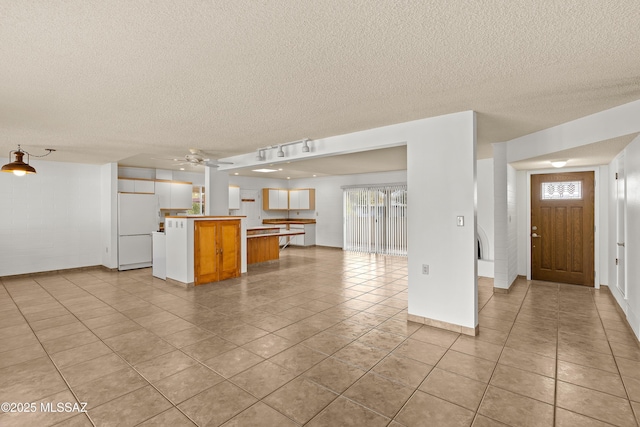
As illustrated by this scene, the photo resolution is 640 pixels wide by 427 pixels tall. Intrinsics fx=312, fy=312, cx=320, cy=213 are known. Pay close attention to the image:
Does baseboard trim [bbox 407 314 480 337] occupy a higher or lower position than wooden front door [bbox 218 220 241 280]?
lower

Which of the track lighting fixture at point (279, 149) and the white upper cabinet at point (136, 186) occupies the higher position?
the track lighting fixture at point (279, 149)

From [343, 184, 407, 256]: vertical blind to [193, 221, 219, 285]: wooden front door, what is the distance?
5.26 meters

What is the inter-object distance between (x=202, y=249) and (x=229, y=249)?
2.06 feet

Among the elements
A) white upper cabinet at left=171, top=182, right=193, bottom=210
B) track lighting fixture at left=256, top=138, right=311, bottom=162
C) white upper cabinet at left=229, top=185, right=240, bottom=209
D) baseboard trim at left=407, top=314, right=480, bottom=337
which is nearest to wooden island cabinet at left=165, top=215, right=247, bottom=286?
track lighting fixture at left=256, top=138, right=311, bottom=162

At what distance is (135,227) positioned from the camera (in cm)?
758

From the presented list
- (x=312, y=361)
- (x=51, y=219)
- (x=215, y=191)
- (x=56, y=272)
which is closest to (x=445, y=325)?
(x=312, y=361)

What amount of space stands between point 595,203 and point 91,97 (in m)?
7.60

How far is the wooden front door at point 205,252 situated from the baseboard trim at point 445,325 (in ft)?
12.8

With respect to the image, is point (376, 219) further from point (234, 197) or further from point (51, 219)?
point (51, 219)

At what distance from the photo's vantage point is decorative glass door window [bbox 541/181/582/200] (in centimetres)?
570

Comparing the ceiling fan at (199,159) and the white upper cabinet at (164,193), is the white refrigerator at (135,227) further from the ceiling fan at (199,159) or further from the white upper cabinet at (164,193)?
the ceiling fan at (199,159)

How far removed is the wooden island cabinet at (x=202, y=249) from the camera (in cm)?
579

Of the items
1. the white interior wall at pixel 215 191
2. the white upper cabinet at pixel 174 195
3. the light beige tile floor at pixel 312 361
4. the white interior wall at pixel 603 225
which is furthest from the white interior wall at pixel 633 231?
the white upper cabinet at pixel 174 195

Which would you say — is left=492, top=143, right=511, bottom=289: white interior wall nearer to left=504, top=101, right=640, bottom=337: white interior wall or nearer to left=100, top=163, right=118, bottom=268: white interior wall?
left=504, top=101, right=640, bottom=337: white interior wall
